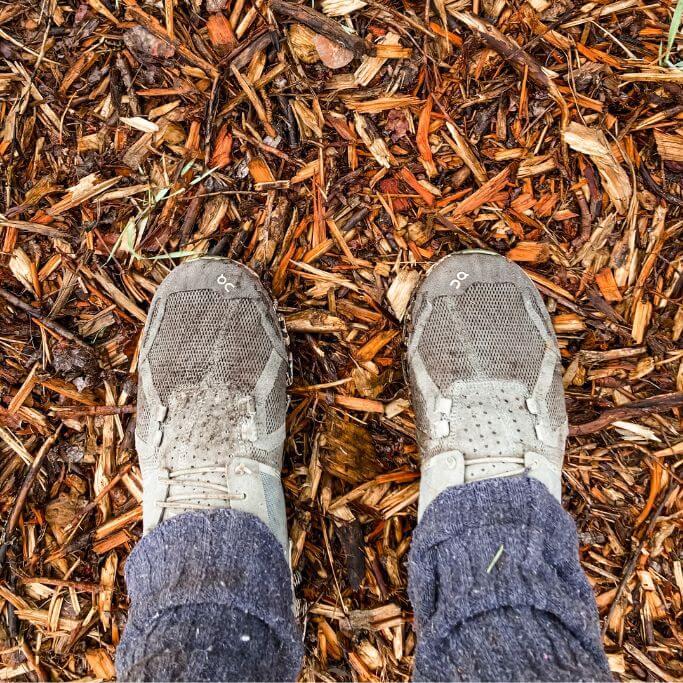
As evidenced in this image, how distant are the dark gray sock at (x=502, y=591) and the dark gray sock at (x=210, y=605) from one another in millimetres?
412

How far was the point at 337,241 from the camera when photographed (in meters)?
2.04

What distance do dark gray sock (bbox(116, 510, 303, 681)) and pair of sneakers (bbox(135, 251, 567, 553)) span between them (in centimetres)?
13

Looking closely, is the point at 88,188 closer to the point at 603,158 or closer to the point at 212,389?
the point at 212,389

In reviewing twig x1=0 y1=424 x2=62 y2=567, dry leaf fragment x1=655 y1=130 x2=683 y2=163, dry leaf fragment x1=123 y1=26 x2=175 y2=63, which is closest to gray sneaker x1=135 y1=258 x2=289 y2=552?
twig x1=0 y1=424 x2=62 y2=567

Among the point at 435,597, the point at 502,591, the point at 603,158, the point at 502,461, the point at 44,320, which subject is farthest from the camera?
the point at 44,320

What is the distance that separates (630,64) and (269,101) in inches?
48.6

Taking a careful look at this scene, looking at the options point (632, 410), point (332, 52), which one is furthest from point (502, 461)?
point (332, 52)

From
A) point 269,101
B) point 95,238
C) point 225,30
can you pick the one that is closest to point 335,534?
point 95,238

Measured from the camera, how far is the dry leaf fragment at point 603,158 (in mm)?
1955

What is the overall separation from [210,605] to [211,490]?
1.31ft

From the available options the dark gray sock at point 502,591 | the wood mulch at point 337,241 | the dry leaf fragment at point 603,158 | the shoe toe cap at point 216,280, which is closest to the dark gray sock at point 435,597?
the dark gray sock at point 502,591

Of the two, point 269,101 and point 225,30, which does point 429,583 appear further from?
point 225,30

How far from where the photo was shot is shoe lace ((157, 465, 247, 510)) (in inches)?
73.1

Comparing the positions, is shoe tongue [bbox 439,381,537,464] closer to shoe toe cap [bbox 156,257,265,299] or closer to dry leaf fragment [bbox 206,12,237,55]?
shoe toe cap [bbox 156,257,265,299]
